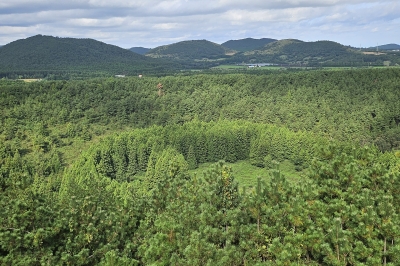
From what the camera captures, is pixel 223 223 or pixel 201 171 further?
pixel 201 171

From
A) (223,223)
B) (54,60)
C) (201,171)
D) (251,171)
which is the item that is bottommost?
(251,171)

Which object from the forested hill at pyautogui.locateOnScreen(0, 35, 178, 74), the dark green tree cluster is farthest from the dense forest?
the forested hill at pyautogui.locateOnScreen(0, 35, 178, 74)

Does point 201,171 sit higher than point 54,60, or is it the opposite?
point 54,60

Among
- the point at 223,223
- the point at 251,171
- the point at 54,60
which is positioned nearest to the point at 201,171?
the point at 251,171

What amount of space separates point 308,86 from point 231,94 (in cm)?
1941

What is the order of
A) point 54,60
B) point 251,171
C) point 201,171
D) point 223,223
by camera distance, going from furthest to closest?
point 54,60 < point 251,171 < point 201,171 < point 223,223

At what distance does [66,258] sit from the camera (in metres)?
14.3

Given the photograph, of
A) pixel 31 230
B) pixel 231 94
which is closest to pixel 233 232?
pixel 31 230

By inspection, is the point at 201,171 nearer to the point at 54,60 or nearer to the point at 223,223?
the point at 223,223

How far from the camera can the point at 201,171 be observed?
165 feet

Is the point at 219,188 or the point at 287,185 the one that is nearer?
the point at 287,185

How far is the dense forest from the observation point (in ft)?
46.4

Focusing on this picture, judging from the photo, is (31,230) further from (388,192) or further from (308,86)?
(308,86)

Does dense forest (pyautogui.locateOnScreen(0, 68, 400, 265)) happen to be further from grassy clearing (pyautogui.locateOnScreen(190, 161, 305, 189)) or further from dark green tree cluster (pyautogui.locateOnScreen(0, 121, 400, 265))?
grassy clearing (pyautogui.locateOnScreen(190, 161, 305, 189))
